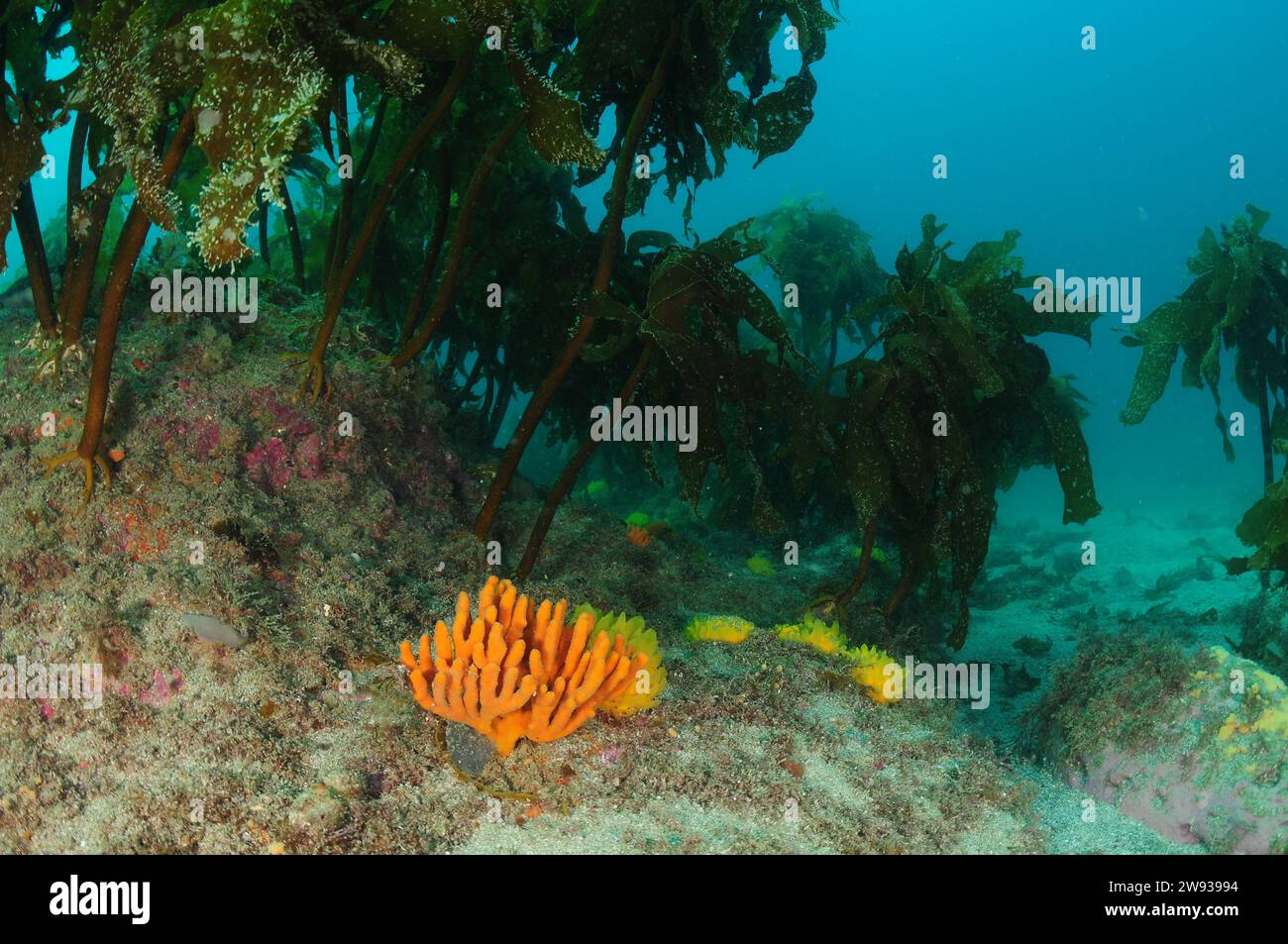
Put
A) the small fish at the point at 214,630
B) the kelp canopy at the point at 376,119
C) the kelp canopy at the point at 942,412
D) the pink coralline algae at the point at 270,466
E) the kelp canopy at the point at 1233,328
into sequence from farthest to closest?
the kelp canopy at the point at 1233,328 → the kelp canopy at the point at 942,412 → the pink coralline algae at the point at 270,466 → the small fish at the point at 214,630 → the kelp canopy at the point at 376,119

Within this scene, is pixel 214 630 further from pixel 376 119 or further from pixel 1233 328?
pixel 1233 328

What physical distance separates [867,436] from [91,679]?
160 inches

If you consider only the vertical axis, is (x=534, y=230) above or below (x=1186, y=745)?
above

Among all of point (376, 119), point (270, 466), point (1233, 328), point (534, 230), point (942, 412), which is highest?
point (376, 119)

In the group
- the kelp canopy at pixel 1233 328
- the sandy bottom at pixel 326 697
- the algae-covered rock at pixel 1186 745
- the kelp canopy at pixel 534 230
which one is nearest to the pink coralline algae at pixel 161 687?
the sandy bottom at pixel 326 697

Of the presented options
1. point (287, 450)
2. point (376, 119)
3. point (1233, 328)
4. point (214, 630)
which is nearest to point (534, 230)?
point (376, 119)

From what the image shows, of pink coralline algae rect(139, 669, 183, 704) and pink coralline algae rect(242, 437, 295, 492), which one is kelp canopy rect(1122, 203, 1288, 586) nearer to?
pink coralline algae rect(242, 437, 295, 492)

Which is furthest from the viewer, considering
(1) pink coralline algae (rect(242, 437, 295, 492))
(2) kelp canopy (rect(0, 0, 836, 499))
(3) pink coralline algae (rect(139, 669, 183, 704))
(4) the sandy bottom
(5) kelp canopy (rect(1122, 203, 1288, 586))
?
(5) kelp canopy (rect(1122, 203, 1288, 586))

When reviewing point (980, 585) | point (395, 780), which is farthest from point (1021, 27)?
point (395, 780)

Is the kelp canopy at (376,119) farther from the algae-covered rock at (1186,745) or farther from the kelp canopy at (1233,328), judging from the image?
the kelp canopy at (1233,328)

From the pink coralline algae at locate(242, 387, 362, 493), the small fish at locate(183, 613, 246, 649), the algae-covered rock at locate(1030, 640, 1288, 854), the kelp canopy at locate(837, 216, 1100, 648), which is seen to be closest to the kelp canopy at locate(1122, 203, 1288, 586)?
the kelp canopy at locate(837, 216, 1100, 648)

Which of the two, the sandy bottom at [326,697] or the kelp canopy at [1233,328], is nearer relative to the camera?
the sandy bottom at [326,697]

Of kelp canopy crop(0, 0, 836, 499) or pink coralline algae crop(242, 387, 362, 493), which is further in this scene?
pink coralline algae crop(242, 387, 362, 493)

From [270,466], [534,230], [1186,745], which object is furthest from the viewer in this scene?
[534,230]
